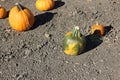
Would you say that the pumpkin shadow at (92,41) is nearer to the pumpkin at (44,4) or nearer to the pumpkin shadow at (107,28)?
the pumpkin shadow at (107,28)

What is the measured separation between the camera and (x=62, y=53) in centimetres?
585

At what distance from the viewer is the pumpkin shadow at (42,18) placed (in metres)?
6.66

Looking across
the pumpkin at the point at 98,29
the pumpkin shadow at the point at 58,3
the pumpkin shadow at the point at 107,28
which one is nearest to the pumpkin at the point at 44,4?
the pumpkin shadow at the point at 58,3

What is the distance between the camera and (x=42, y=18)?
6852 mm

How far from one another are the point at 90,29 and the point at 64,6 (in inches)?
44.0

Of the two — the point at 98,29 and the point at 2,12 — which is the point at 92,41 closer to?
the point at 98,29

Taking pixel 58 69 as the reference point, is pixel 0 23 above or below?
above

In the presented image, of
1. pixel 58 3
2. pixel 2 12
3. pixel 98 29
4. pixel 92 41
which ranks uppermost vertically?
pixel 2 12

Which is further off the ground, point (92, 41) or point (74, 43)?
point (74, 43)

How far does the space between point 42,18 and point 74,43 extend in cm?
157

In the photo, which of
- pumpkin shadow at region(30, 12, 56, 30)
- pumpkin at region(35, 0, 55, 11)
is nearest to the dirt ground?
pumpkin shadow at region(30, 12, 56, 30)

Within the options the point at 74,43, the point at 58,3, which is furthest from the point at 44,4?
the point at 74,43

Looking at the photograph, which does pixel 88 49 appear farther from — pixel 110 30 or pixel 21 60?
pixel 21 60

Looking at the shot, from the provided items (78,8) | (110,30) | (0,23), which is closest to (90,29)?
(110,30)
